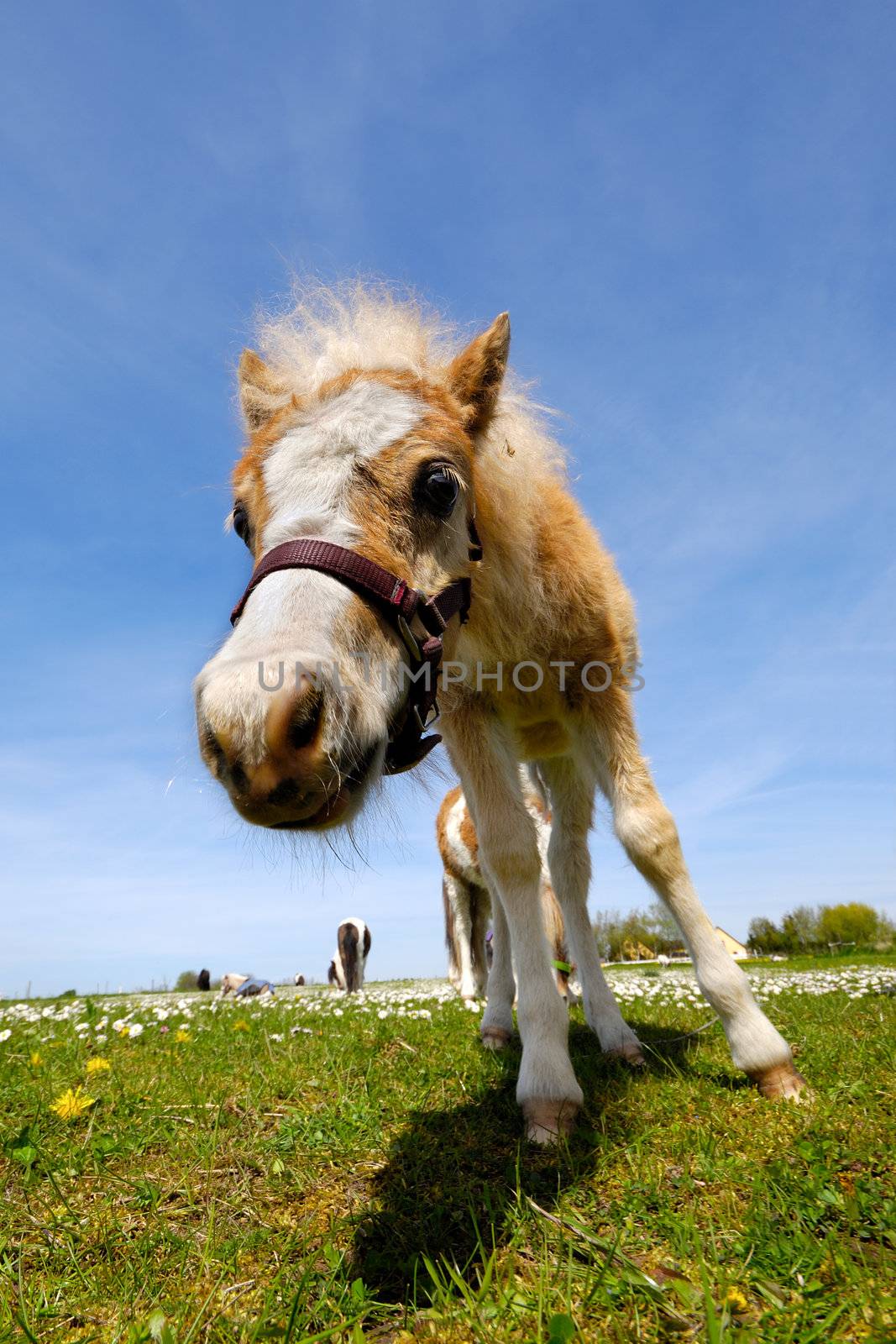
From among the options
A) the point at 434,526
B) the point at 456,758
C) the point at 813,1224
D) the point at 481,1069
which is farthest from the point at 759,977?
the point at 434,526

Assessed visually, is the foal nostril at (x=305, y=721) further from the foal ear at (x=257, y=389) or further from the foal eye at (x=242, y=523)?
the foal ear at (x=257, y=389)

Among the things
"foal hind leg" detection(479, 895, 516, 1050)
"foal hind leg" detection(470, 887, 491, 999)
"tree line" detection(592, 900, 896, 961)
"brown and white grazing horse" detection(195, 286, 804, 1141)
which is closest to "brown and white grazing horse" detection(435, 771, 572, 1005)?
"foal hind leg" detection(470, 887, 491, 999)

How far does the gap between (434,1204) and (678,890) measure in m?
2.00

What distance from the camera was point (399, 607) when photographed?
2484 millimetres

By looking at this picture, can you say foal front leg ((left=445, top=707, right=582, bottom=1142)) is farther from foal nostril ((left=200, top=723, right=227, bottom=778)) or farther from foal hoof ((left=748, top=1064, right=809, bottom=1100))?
foal nostril ((left=200, top=723, right=227, bottom=778))

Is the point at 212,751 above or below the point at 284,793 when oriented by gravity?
above

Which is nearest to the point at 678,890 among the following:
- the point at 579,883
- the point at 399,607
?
the point at 579,883

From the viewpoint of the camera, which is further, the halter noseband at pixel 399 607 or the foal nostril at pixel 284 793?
the halter noseband at pixel 399 607

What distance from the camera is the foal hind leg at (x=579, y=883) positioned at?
183 inches

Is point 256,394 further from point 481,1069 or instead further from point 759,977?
point 759,977

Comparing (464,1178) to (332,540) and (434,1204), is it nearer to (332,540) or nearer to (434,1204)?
(434,1204)

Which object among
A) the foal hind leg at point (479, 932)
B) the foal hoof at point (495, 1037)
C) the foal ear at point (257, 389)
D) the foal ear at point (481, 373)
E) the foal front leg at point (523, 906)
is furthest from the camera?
the foal hind leg at point (479, 932)

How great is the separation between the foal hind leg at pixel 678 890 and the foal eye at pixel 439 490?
5.70 ft

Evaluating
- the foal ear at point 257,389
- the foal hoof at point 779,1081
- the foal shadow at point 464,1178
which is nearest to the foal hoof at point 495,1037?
the foal shadow at point 464,1178
